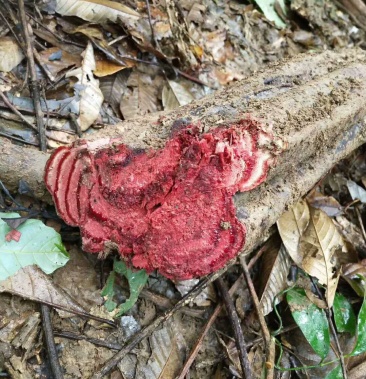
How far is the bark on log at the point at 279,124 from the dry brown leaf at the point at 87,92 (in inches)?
17.2

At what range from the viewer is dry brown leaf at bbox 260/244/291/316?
2.19 m

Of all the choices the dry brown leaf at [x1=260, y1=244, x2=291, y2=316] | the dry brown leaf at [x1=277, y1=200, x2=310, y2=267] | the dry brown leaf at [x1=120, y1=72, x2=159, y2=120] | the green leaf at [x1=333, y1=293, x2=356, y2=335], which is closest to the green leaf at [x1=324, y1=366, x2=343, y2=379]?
the green leaf at [x1=333, y1=293, x2=356, y2=335]

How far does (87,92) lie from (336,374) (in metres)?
1.88

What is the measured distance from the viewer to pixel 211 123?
5.81 ft

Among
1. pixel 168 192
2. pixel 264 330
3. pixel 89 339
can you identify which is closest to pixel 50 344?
pixel 89 339

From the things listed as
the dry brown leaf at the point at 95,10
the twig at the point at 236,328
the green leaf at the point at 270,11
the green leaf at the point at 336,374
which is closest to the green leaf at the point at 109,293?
the twig at the point at 236,328

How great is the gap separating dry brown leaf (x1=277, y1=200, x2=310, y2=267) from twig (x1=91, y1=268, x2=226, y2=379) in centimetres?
51

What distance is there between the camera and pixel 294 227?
2352 mm

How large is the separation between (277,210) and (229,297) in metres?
0.51

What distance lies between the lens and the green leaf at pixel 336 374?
2.10m

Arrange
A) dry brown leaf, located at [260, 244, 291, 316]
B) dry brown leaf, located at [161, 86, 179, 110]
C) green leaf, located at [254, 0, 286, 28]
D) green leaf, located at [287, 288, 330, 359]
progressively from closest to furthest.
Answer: green leaf, located at [287, 288, 330, 359] < dry brown leaf, located at [260, 244, 291, 316] < dry brown leaf, located at [161, 86, 179, 110] < green leaf, located at [254, 0, 286, 28]

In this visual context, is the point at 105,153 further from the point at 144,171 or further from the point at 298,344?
the point at 298,344

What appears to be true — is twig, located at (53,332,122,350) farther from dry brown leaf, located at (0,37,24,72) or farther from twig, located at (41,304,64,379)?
dry brown leaf, located at (0,37,24,72)

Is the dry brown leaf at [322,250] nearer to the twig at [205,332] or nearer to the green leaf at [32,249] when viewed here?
the twig at [205,332]
